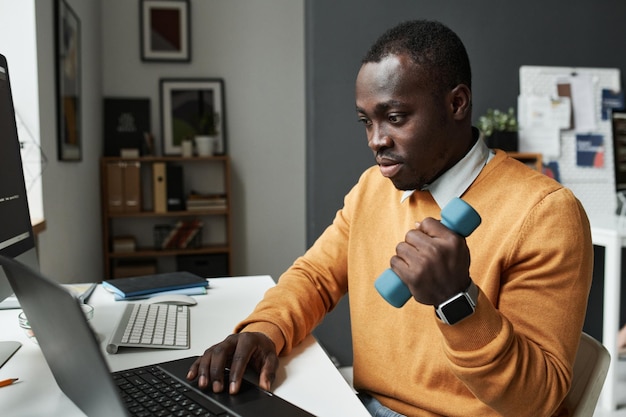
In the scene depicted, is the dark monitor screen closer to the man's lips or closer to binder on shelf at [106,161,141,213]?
A: the man's lips

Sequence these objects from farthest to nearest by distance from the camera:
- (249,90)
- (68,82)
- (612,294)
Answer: (249,90) → (68,82) → (612,294)

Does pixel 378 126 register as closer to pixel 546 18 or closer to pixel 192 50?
pixel 546 18

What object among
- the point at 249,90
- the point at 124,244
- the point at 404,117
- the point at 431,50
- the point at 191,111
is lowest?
the point at 124,244

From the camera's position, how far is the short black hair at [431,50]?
1.04m

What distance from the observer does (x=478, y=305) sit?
2.67 feet

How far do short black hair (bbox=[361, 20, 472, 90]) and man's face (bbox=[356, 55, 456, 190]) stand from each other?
0.6 inches

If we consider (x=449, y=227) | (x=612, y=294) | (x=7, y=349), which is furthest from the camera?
(x=612, y=294)

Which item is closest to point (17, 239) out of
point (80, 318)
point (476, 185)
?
point (80, 318)

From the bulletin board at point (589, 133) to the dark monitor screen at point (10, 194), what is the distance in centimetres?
262

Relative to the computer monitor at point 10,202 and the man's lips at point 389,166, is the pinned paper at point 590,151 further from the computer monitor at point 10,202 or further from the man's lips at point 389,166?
the computer monitor at point 10,202

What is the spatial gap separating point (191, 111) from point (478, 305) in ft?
13.0

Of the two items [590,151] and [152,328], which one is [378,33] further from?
[152,328]

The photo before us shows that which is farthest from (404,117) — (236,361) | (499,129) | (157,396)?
(499,129)

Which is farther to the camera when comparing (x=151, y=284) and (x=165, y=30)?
(x=165, y=30)
